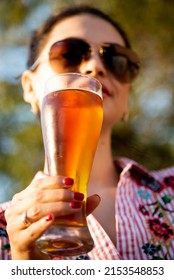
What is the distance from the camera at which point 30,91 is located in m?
1.11

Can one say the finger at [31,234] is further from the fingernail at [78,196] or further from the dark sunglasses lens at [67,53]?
the dark sunglasses lens at [67,53]

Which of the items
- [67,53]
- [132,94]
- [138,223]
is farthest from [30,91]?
[132,94]

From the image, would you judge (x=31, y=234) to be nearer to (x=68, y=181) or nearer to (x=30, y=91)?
(x=68, y=181)

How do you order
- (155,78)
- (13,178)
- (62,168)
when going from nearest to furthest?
(62,168) → (13,178) → (155,78)

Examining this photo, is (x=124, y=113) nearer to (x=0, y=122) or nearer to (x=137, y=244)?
(x=137, y=244)

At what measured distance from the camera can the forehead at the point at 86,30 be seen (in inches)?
41.9

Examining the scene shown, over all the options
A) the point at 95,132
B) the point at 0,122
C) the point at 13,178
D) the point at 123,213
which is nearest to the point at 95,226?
the point at 123,213

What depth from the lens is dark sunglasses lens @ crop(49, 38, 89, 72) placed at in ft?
3.30

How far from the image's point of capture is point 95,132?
60 cm

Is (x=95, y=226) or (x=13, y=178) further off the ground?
(x=95, y=226)

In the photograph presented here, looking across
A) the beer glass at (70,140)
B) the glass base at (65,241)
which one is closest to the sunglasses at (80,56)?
the beer glass at (70,140)
